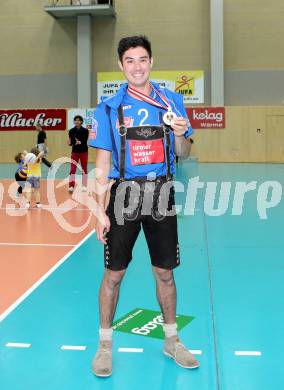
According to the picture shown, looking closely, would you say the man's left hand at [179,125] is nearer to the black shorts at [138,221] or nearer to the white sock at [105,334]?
the black shorts at [138,221]

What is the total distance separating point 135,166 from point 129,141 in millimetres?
161

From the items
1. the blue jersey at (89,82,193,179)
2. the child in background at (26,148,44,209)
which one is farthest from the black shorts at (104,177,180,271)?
the child in background at (26,148,44,209)

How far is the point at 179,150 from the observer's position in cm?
325

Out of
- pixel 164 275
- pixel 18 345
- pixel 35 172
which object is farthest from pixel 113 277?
pixel 35 172

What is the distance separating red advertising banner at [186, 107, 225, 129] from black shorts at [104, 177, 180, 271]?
19873mm

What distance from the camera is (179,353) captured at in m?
3.44

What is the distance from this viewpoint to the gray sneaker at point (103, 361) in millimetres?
3293

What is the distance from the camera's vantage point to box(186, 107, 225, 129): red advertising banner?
899 inches

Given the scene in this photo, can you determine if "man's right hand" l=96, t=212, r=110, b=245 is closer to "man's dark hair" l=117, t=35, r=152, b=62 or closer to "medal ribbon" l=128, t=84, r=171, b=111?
"medal ribbon" l=128, t=84, r=171, b=111

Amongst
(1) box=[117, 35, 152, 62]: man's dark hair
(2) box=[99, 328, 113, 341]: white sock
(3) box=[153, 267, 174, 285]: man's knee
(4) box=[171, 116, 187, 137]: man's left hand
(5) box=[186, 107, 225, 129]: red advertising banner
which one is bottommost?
(2) box=[99, 328, 113, 341]: white sock

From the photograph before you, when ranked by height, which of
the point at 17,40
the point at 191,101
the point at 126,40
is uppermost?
the point at 17,40

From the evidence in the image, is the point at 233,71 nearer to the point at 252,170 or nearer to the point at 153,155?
the point at 252,170

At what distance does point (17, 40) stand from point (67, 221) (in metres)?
17.9

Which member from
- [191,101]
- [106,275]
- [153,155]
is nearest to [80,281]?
[106,275]
